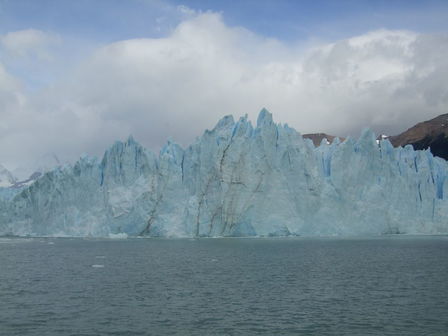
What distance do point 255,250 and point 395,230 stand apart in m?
17.9

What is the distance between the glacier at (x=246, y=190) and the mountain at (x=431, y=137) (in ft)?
143

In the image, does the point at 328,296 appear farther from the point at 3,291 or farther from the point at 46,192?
the point at 46,192

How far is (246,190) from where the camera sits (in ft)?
135

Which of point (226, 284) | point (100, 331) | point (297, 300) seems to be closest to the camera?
point (100, 331)

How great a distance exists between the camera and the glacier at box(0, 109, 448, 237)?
41125 millimetres

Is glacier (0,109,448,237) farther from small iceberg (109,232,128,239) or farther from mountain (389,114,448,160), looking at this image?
mountain (389,114,448,160)

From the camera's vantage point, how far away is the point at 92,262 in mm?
25406

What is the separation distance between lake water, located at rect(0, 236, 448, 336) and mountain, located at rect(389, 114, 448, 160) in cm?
6435

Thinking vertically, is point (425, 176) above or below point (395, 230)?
above

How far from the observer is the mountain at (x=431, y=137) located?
283ft


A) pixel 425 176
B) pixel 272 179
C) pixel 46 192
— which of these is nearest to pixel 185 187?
pixel 272 179

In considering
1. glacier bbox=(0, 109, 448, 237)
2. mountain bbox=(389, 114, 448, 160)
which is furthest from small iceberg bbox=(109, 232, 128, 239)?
mountain bbox=(389, 114, 448, 160)

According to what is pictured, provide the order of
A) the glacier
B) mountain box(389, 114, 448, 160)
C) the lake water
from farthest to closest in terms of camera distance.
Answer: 1. mountain box(389, 114, 448, 160)
2. the glacier
3. the lake water

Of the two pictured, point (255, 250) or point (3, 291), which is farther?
point (255, 250)
